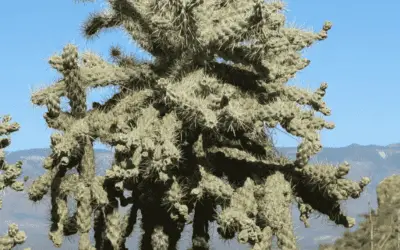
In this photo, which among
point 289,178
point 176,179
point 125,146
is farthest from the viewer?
point 289,178

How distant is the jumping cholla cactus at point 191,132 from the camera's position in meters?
12.8

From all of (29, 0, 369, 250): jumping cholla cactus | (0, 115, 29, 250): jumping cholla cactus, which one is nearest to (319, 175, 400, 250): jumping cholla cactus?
(29, 0, 369, 250): jumping cholla cactus

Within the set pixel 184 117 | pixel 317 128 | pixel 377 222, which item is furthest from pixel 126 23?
pixel 377 222

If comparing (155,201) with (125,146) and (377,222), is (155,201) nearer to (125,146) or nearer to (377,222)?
(125,146)

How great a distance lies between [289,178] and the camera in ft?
47.3

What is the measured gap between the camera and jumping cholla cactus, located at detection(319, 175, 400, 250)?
11.7 meters

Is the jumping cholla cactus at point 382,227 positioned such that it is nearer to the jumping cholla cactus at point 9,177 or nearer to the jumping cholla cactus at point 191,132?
the jumping cholla cactus at point 191,132

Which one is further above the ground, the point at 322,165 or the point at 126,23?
the point at 126,23

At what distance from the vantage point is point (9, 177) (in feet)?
39.4

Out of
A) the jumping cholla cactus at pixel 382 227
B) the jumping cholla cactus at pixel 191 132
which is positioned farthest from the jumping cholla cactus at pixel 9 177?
the jumping cholla cactus at pixel 382 227

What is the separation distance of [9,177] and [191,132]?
3726 millimetres

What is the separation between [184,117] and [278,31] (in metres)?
2.87

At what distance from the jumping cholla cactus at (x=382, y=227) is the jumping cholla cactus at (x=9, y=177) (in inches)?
218

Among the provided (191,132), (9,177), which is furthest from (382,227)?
(9,177)
